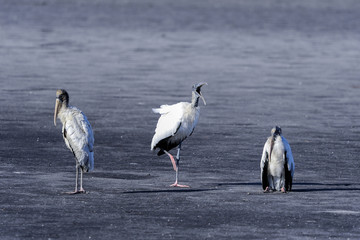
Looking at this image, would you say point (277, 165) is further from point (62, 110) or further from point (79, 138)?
point (62, 110)

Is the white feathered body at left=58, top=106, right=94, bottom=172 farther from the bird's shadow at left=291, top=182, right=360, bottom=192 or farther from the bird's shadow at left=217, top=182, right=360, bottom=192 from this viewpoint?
the bird's shadow at left=291, top=182, right=360, bottom=192

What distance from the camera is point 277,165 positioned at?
12461mm

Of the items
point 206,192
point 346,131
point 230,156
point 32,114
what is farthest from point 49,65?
point 206,192

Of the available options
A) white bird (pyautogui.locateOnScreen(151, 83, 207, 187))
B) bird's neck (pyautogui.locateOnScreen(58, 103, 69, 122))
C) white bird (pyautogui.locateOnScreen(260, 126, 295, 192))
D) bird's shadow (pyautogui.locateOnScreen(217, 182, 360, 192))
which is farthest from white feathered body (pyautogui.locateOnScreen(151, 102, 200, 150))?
bird's neck (pyautogui.locateOnScreen(58, 103, 69, 122))

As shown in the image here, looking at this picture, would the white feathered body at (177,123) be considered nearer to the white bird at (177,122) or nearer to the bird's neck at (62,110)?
the white bird at (177,122)

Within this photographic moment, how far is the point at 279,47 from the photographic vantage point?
134 feet

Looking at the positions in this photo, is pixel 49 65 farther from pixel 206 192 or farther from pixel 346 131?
pixel 206 192

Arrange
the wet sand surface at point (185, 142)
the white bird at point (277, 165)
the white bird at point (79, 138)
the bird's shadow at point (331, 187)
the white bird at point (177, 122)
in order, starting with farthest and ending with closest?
1. the white bird at point (177, 122)
2. the bird's shadow at point (331, 187)
3. the white bird at point (277, 165)
4. the white bird at point (79, 138)
5. the wet sand surface at point (185, 142)

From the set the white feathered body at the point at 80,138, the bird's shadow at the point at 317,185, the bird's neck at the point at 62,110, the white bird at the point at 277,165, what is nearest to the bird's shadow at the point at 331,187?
the bird's shadow at the point at 317,185

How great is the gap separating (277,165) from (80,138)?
239 centimetres

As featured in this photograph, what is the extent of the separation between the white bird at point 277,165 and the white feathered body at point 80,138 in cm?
208

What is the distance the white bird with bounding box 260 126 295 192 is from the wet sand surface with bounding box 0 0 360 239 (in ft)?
0.68

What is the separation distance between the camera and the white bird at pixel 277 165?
1242 centimetres

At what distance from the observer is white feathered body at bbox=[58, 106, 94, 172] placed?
1215cm
